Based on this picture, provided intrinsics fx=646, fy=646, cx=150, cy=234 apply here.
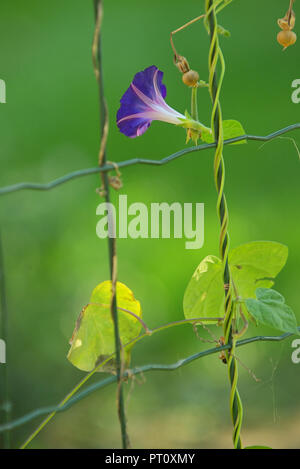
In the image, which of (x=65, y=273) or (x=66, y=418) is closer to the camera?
(x=66, y=418)

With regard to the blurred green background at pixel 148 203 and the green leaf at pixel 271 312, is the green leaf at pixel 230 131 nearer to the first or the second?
the green leaf at pixel 271 312

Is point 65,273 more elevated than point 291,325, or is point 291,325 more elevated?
point 65,273

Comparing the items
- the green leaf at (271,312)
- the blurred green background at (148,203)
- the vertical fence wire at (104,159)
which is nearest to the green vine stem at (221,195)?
the green leaf at (271,312)

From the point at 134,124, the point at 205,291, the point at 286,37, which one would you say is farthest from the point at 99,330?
the point at 286,37

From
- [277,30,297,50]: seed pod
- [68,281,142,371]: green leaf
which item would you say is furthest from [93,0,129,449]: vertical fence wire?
[277,30,297,50]: seed pod

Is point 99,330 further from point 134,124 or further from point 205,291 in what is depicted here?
point 134,124

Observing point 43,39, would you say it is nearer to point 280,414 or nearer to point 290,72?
point 290,72

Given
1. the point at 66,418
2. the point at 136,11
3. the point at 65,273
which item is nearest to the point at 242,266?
the point at 66,418

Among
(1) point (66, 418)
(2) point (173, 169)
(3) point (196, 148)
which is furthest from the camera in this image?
(2) point (173, 169)
